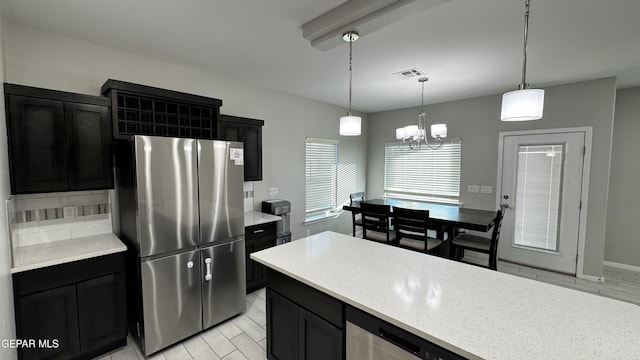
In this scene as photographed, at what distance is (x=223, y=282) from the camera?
254 centimetres

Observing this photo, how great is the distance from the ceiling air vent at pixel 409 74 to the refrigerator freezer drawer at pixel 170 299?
9.74ft

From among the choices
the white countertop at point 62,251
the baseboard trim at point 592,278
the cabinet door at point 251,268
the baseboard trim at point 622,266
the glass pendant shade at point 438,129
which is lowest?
the baseboard trim at point 592,278

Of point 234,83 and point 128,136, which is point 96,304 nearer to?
point 128,136

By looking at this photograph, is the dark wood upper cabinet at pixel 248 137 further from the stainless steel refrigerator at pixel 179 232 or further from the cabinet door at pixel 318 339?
the cabinet door at pixel 318 339

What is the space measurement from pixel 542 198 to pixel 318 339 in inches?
161

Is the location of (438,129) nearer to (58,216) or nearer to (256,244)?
(256,244)

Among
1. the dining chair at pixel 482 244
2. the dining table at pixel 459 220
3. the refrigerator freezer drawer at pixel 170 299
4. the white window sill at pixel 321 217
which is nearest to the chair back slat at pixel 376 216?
the dining table at pixel 459 220

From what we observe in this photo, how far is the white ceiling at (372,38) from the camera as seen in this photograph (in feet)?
5.99

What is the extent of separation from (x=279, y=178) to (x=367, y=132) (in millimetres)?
2660

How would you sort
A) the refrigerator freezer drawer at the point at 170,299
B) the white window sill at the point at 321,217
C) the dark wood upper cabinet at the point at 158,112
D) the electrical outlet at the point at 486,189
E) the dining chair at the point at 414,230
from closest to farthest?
the refrigerator freezer drawer at the point at 170,299 < the dark wood upper cabinet at the point at 158,112 < the dining chair at the point at 414,230 < the electrical outlet at the point at 486,189 < the white window sill at the point at 321,217

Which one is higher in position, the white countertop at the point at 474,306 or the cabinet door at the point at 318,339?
the white countertop at the point at 474,306

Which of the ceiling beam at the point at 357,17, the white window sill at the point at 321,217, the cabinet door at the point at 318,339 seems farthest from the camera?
the white window sill at the point at 321,217

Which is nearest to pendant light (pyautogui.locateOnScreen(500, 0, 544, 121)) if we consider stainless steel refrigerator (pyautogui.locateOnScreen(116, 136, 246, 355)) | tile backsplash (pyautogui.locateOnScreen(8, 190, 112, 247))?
stainless steel refrigerator (pyautogui.locateOnScreen(116, 136, 246, 355))

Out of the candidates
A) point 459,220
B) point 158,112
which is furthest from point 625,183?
point 158,112
